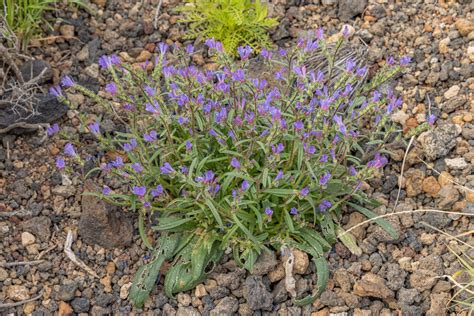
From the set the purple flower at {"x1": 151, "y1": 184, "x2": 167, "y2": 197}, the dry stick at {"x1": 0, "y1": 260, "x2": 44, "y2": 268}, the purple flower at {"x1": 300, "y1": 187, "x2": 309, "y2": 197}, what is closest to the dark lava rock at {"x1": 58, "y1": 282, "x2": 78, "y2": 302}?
the dry stick at {"x1": 0, "y1": 260, "x2": 44, "y2": 268}

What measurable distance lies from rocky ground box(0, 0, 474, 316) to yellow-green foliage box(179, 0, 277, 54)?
18cm

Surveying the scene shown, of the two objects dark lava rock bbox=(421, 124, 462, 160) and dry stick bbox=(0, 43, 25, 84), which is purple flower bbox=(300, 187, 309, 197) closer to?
dark lava rock bbox=(421, 124, 462, 160)

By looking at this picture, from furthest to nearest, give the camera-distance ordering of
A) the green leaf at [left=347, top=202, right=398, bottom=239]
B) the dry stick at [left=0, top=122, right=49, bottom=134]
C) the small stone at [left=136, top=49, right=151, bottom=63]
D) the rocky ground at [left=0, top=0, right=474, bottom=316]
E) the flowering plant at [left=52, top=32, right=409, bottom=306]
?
the small stone at [left=136, top=49, right=151, bottom=63] → the dry stick at [left=0, top=122, right=49, bottom=134] → the green leaf at [left=347, top=202, right=398, bottom=239] → the rocky ground at [left=0, top=0, right=474, bottom=316] → the flowering plant at [left=52, top=32, right=409, bottom=306]

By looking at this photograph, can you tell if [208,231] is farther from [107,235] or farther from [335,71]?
[335,71]

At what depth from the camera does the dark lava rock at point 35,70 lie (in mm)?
4578

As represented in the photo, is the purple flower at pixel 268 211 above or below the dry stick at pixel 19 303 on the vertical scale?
above

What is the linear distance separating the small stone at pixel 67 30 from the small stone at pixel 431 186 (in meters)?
2.54

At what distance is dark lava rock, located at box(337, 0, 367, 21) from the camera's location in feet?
16.5

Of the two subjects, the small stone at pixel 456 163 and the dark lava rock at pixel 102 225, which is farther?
the small stone at pixel 456 163

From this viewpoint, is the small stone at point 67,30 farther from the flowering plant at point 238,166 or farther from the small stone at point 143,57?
the flowering plant at point 238,166

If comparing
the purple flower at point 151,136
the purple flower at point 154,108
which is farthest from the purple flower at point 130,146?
the purple flower at point 154,108

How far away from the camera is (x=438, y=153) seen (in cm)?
411

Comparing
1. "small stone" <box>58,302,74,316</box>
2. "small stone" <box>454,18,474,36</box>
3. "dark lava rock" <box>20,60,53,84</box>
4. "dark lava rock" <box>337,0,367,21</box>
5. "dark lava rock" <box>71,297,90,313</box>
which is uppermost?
"small stone" <box>454,18,474,36</box>

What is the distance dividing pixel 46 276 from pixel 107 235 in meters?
0.38
